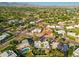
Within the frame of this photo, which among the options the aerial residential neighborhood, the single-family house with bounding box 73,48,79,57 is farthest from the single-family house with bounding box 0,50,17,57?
the single-family house with bounding box 73,48,79,57

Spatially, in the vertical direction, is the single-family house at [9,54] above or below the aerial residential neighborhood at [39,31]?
below

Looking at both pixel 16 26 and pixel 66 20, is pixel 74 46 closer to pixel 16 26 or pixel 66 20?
pixel 66 20

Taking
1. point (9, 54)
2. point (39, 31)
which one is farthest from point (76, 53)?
point (9, 54)

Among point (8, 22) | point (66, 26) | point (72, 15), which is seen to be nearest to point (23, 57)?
point (8, 22)

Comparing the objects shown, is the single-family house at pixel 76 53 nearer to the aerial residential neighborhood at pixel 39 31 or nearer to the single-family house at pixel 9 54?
the aerial residential neighborhood at pixel 39 31

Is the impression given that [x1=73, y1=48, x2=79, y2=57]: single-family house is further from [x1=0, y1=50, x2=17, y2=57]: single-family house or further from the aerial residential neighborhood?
[x1=0, y1=50, x2=17, y2=57]: single-family house

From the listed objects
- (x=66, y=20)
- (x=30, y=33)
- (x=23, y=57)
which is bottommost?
(x=23, y=57)

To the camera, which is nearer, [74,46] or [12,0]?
[74,46]

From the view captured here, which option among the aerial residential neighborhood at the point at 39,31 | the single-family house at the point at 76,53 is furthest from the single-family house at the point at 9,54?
the single-family house at the point at 76,53
